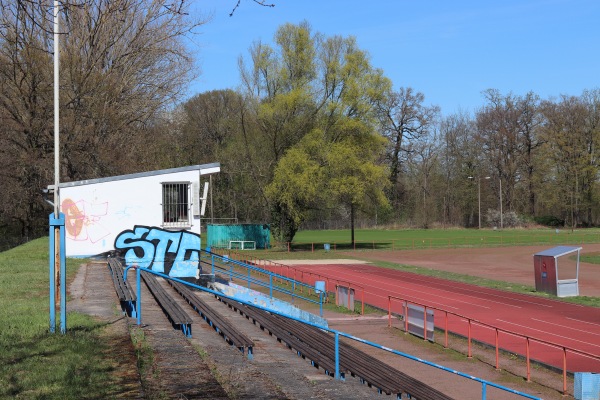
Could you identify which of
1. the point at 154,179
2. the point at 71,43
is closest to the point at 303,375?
the point at 154,179

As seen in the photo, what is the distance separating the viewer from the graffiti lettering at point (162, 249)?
89.5 ft

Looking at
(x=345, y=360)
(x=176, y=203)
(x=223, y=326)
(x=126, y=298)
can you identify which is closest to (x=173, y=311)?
(x=126, y=298)

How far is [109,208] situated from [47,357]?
729 inches

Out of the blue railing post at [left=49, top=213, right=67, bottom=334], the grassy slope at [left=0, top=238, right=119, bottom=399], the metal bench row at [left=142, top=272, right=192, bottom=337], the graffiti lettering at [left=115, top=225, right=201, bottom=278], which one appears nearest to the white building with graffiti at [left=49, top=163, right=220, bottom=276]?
the graffiti lettering at [left=115, top=225, right=201, bottom=278]

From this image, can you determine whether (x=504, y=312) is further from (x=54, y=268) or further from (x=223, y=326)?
(x=54, y=268)

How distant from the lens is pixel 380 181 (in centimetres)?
5931

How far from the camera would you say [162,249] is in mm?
27375

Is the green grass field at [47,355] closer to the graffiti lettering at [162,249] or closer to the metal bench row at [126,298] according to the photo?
the metal bench row at [126,298]

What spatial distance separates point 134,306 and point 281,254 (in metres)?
41.9

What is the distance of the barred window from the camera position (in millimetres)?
27797

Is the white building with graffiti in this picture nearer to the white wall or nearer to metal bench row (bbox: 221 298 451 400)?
the white wall

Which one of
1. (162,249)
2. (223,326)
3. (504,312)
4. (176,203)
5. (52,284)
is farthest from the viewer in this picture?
(176,203)

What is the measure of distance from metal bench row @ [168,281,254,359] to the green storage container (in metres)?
39.1

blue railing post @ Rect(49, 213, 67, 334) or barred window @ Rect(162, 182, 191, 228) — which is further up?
barred window @ Rect(162, 182, 191, 228)
